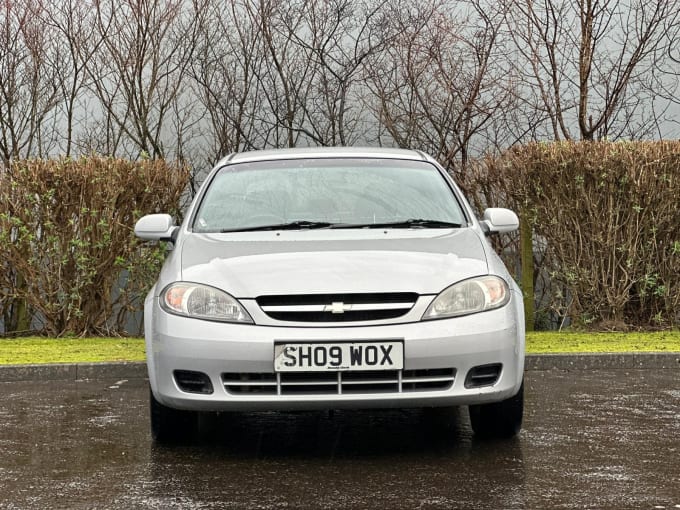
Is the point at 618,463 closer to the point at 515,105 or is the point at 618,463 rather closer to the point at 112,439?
the point at 112,439

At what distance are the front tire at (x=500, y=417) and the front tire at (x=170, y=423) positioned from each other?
1566mm

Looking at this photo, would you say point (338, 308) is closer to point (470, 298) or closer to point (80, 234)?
point (470, 298)

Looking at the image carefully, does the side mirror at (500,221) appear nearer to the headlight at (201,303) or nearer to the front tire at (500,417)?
the front tire at (500,417)

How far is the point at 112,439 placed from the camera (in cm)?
630

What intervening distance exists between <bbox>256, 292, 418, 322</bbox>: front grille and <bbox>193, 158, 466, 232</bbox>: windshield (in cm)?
101

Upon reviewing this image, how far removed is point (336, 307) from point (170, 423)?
4.35 ft

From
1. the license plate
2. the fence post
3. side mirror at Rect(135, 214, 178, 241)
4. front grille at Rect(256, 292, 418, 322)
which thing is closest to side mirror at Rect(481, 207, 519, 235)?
front grille at Rect(256, 292, 418, 322)

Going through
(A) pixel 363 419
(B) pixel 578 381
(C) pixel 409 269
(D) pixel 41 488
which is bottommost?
(B) pixel 578 381

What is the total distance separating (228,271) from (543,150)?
7.56m

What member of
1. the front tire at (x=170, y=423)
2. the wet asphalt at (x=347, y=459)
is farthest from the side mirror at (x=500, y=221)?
the front tire at (x=170, y=423)

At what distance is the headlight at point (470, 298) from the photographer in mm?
5312

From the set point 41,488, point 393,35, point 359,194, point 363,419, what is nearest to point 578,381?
point 363,419

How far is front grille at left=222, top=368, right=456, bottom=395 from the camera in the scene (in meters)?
5.23

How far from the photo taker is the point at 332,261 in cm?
548
